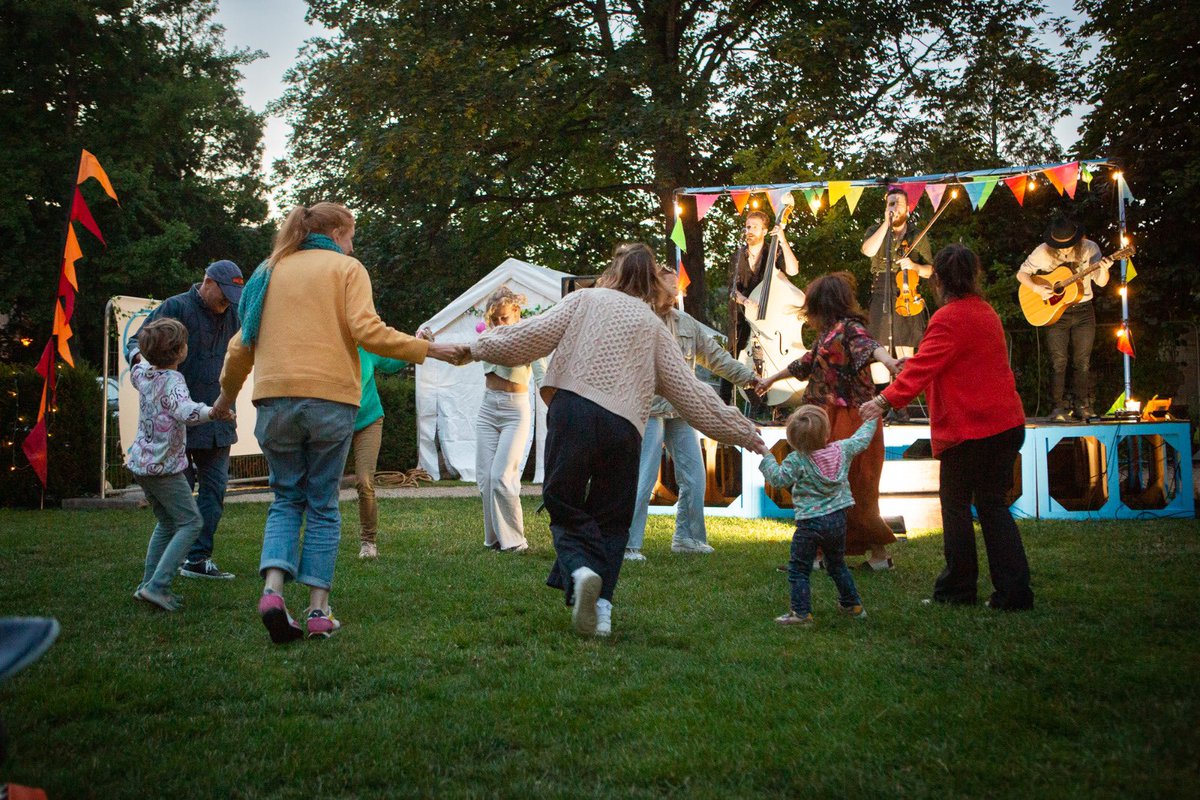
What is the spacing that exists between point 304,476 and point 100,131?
84.9 ft

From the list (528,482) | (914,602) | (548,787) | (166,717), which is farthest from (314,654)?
(528,482)

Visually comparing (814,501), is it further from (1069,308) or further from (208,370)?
(1069,308)

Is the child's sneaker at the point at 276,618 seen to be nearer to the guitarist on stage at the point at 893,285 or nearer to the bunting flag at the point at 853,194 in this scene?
the guitarist on stage at the point at 893,285

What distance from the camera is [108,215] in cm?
2691

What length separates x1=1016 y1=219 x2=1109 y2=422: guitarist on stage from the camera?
9375 millimetres

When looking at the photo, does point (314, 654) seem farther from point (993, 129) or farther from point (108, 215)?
point (108, 215)

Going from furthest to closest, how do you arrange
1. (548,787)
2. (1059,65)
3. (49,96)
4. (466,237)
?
(49,96) → (466,237) → (1059,65) → (548,787)

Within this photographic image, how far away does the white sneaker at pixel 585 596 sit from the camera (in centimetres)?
399

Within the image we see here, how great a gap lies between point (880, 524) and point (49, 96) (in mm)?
27197

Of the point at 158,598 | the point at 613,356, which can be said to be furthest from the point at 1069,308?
the point at 158,598

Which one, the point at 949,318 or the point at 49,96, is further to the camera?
the point at 49,96

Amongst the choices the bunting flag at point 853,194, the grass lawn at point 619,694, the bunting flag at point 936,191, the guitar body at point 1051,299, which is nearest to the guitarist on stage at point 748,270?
the bunting flag at point 853,194

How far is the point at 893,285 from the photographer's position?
998cm

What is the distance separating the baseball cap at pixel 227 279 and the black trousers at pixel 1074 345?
7.45 meters
